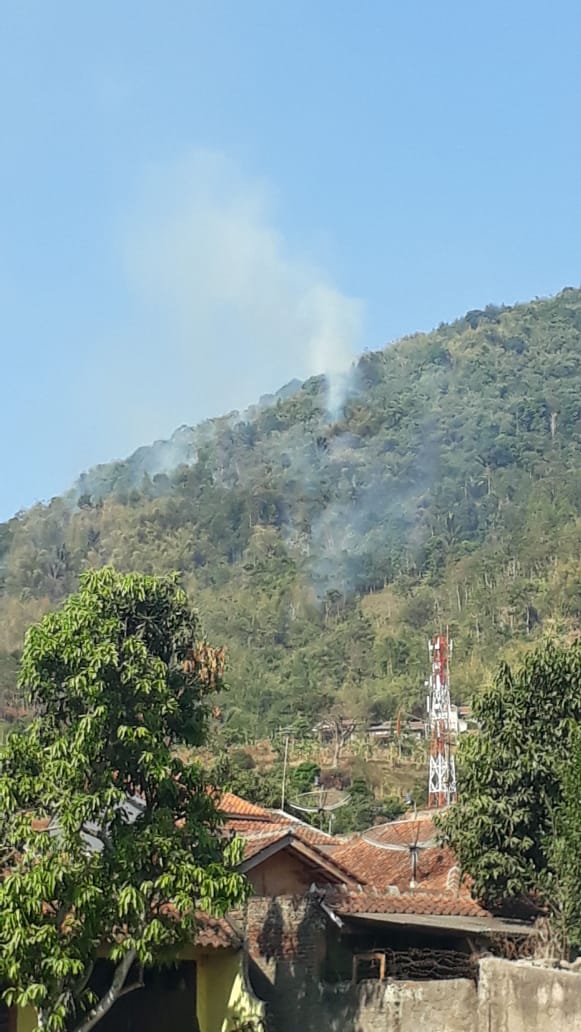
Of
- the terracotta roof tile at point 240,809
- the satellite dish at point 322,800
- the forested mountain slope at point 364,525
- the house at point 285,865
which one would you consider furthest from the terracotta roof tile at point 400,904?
the forested mountain slope at point 364,525

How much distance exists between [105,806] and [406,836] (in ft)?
48.3

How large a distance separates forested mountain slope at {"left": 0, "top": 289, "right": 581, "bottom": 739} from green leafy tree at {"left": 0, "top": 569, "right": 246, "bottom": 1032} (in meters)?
59.9

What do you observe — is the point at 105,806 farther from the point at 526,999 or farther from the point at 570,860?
the point at 570,860

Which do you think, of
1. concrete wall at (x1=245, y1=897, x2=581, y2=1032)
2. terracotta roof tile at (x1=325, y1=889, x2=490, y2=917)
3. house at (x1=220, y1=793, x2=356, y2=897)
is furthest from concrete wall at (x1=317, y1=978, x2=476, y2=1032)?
house at (x1=220, y1=793, x2=356, y2=897)

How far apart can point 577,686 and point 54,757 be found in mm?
9433

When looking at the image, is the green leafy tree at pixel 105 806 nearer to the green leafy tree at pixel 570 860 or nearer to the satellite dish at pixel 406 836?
the green leafy tree at pixel 570 860

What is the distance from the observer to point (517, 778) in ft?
62.1

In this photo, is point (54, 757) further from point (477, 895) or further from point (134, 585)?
point (477, 895)

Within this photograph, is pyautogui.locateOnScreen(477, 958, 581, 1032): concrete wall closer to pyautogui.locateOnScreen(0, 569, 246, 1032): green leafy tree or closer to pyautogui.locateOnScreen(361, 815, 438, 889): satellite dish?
pyautogui.locateOnScreen(0, 569, 246, 1032): green leafy tree

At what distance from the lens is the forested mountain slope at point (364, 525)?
9031 cm

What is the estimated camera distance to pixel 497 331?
183 m

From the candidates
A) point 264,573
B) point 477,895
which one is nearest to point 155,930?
point 477,895

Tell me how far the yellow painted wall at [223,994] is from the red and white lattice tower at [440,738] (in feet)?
84.9

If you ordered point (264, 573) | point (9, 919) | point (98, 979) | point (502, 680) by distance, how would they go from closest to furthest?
point (9, 919), point (98, 979), point (502, 680), point (264, 573)
